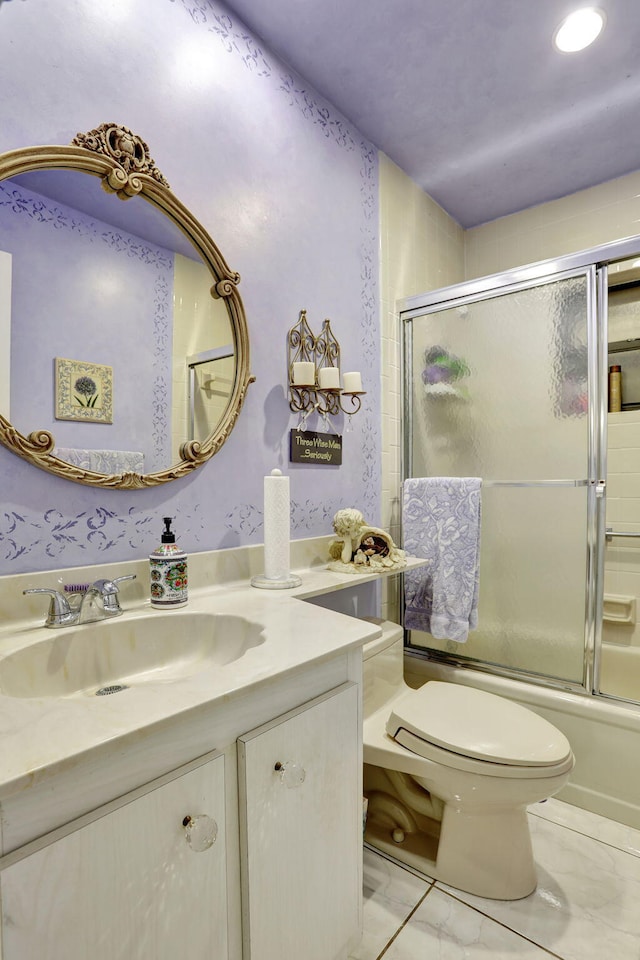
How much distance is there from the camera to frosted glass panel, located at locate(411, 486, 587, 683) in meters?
1.72

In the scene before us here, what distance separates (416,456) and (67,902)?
181cm

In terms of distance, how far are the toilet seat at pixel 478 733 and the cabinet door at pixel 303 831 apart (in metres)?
0.34

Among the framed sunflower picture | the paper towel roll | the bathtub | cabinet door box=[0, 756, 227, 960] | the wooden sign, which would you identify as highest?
the framed sunflower picture

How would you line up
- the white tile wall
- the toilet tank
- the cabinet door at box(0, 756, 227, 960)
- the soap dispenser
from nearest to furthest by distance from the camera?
1. the cabinet door at box(0, 756, 227, 960)
2. the soap dispenser
3. the toilet tank
4. the white tile wall

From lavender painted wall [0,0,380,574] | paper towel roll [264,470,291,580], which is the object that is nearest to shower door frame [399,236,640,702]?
lavender painted wall [0,0,380,574]

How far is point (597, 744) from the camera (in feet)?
5.37

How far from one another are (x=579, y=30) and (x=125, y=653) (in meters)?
2.19

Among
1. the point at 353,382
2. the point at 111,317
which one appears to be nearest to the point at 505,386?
the point at 353,382

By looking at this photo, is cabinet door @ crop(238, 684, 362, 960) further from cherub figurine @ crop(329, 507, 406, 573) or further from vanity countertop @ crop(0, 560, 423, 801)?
cherub figurine @ crop(329, 507, 406, 573)

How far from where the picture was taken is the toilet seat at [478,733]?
1193mm

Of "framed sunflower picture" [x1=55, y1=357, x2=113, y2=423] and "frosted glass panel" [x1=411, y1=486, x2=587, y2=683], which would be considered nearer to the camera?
"framed sunflower picture" [x1=55, y1=357, x2=113, y2=423]

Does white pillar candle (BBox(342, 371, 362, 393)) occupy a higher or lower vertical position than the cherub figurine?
higher

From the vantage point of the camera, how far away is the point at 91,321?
1.09 metres

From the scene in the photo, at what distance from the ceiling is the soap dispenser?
1.60 meters
